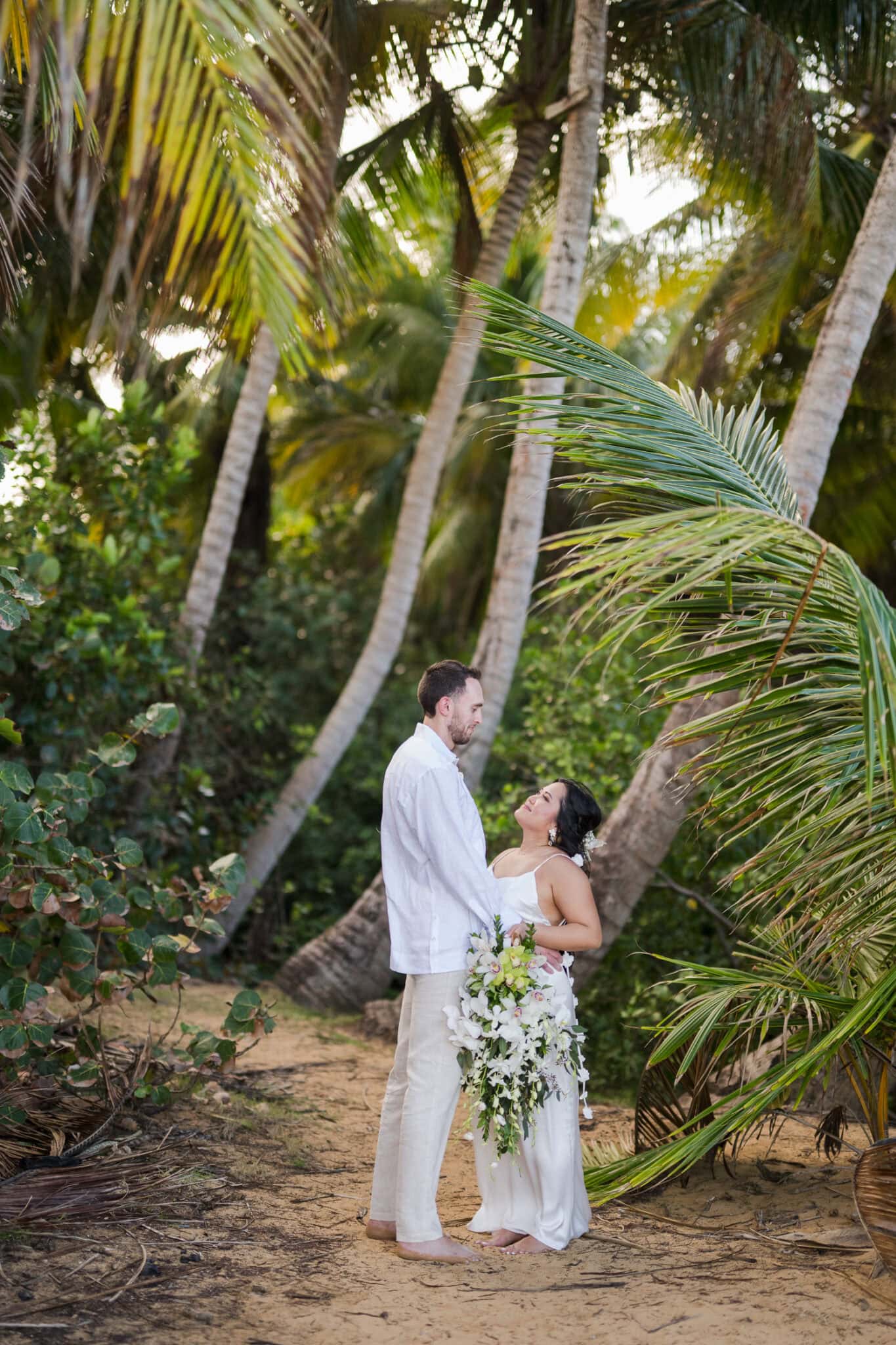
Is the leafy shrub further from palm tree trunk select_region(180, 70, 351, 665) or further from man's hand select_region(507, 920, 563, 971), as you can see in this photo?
palm tree trunk select_region(180, 70, 351, 665)

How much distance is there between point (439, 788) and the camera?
13.5 feet

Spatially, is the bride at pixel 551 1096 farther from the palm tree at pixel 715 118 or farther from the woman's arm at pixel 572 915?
the palm tree at pixel 715 118

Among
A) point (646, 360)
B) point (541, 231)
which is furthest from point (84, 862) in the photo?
point (646, 360)

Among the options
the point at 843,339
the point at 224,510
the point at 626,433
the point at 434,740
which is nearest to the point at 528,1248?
the point at 434,740

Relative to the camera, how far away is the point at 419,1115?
4062mm

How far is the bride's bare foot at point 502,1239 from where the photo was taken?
4.25 m

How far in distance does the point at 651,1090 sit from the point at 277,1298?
2.02 m

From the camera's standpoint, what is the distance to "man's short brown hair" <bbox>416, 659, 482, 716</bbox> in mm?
4270

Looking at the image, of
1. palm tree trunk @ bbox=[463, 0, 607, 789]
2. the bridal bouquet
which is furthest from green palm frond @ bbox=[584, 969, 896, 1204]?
palm tree trunk @ bbox=[463, 0, 607, 789]

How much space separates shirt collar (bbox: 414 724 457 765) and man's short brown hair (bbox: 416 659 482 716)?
74mm

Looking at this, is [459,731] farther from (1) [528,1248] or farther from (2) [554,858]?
(1) [528,1248]

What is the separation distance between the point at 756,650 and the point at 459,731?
3.69 ft

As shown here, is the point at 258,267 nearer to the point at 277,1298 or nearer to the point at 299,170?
the point at 299,170

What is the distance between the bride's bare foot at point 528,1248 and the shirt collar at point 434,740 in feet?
5.62
